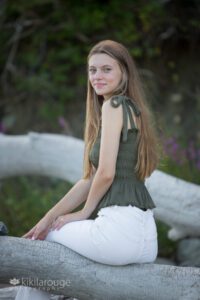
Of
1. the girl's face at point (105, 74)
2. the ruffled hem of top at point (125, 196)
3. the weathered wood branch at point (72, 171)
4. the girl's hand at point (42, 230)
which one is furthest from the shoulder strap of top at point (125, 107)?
the weathered wood branch at point (72, 171)

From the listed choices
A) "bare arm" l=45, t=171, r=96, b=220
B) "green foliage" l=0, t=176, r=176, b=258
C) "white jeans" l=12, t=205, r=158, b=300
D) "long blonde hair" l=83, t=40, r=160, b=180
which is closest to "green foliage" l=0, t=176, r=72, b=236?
"green foliage" l=0, t=176, r=176, b=258

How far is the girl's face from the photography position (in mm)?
3141

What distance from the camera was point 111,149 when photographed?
2.96 meters

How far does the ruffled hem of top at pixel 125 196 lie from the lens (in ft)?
9.82

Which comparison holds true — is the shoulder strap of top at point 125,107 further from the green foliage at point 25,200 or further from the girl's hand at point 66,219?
the green foliage at point 25,200

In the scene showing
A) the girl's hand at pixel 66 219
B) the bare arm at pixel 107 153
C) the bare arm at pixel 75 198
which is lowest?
the girl's hand at pixel 66 219

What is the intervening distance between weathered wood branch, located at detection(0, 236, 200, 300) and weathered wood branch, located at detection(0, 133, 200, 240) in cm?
160

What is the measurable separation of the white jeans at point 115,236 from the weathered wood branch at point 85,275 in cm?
5

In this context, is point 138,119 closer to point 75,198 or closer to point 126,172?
point 126,172

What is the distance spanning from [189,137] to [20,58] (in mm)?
2641

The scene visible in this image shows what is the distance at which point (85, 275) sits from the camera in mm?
2969

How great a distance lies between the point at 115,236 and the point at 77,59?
5452mm

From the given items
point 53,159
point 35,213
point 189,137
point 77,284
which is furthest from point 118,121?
point 189,137

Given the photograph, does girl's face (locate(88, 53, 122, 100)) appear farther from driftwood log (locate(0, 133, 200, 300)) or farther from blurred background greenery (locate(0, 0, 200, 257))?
blurred background greenery (locate(0, 0, 200, 257))
